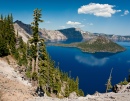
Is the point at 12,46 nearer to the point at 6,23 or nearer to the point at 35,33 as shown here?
the point at 6,23

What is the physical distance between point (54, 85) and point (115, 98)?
81200mm

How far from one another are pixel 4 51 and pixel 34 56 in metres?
46.2

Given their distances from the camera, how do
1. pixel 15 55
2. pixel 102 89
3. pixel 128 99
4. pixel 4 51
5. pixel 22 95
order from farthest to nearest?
1. pixel 102 89
2. pixel 15 55
3. pixel 4 51
4. pixel 22 95
5. pixel 128 99

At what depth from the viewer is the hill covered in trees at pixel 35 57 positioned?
154ft

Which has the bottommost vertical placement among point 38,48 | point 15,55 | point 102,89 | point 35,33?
point 102,89

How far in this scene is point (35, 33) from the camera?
1847 inches

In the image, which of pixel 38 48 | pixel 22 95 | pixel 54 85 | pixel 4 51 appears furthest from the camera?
pixel 54 85

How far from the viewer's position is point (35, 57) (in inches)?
1898

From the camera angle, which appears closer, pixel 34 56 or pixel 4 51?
pixel 34 56

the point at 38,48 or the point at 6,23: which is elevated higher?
the point at 6,23

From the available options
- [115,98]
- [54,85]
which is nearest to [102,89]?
[54,85]

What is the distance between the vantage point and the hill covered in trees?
154ft

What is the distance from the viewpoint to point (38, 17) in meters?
46.3

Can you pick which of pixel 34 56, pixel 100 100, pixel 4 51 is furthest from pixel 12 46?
pixel 100 100
